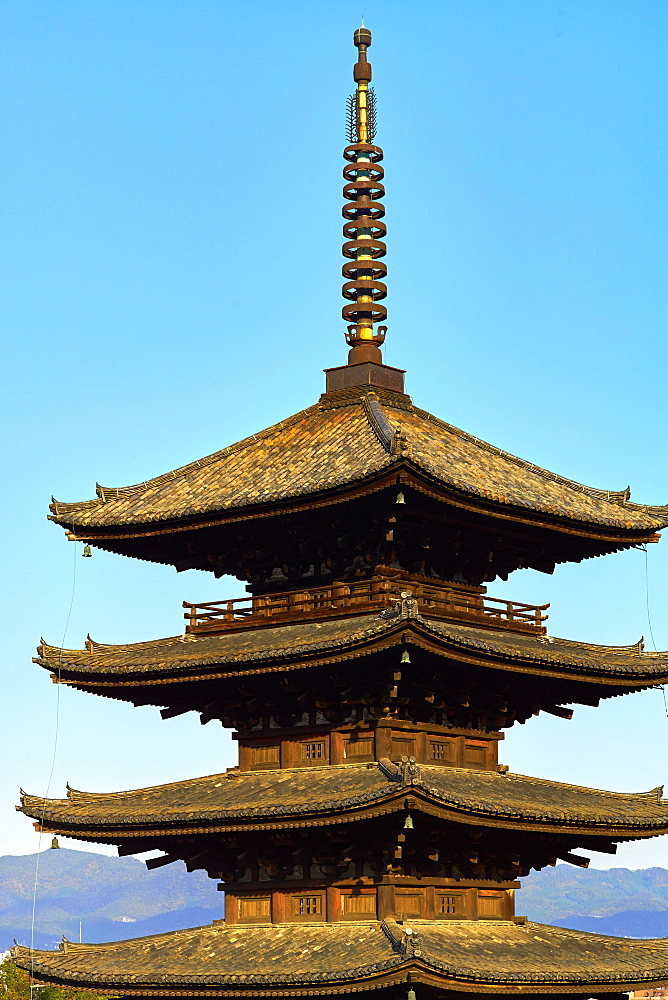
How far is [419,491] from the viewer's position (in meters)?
29.9

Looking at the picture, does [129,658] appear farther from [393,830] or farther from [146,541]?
[393,830]

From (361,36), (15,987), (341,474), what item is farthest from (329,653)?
(15,987)

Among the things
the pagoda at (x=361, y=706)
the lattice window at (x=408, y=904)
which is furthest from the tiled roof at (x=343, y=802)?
the lattice window at (x=408, y=904)

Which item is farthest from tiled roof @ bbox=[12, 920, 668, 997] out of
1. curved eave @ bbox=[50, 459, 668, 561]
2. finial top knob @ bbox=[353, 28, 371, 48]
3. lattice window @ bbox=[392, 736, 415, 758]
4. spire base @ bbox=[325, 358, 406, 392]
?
finial top knob @ bbox=[353, 28, 371, 48]

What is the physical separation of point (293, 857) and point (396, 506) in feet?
25.1

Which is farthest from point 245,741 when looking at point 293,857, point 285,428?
point 285,428

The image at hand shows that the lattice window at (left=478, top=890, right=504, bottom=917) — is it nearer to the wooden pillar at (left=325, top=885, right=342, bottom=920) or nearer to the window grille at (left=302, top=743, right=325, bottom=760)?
the wooden pillar at (left=325, top=885, right=342, bottom=920)

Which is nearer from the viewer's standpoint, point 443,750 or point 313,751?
point 313,751

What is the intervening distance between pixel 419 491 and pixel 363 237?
10063 mm

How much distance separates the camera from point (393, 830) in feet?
95.3

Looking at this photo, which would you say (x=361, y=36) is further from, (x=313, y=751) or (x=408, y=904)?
(x=408, y=904)

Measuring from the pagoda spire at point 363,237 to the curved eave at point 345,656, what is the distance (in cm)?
827

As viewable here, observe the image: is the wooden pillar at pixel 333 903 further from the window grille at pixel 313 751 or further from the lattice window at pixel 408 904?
the window grille at pixel 313 751

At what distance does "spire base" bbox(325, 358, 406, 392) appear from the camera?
119 feet
